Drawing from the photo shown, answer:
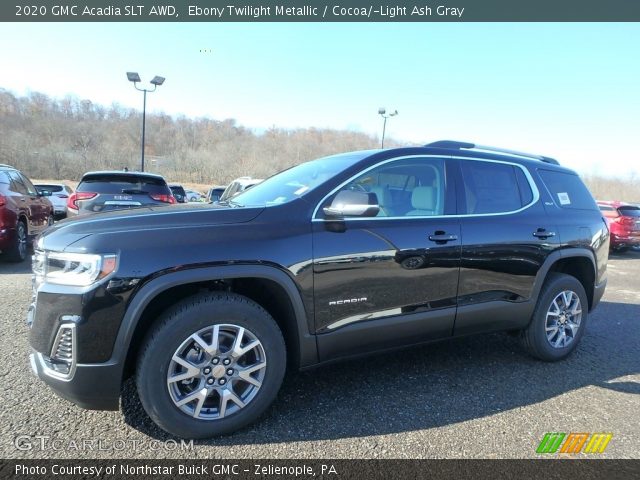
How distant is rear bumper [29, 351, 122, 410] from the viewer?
2.29 metres

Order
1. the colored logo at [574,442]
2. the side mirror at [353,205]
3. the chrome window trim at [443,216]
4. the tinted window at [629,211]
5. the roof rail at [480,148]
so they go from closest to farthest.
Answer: the colored logo at [574,442] < the side mirror at [353,205] < the chrome window trim at [443,216] < the roof rail at [480,148] < the tinted window at [629,211]

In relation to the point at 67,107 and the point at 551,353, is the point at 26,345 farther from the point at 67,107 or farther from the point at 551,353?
the point at 67,107

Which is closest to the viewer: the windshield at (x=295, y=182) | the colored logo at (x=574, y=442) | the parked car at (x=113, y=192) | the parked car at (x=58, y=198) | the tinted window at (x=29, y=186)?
the colored logo at (x=574, y=442)

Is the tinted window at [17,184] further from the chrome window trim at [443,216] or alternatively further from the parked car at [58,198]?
the parked car at [58,198]

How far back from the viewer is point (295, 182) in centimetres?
341

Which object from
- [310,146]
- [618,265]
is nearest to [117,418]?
[618,265]

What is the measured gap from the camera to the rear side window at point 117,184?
6707 mm

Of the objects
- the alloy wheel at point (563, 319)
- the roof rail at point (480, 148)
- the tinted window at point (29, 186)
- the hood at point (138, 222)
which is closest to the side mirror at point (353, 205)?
the hood at point (138, 222)

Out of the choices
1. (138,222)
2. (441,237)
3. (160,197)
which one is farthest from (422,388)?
(160,197)

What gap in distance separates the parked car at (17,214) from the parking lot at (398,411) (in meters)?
3.64

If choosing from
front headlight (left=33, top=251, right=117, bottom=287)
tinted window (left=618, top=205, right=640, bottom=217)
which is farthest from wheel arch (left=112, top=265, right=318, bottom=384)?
tinted window (left=618, top=205, right=640, bottom=217)

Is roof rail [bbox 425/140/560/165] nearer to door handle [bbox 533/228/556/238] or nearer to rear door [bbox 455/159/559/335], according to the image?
rear door [bbox 455/159/559/335]

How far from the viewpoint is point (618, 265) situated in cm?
1140
